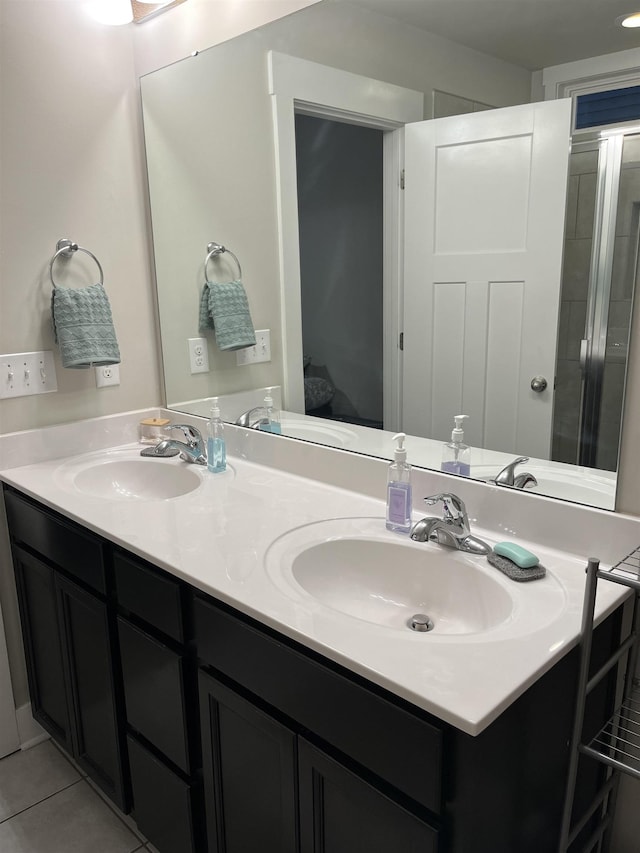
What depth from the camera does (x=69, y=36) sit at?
5.96 ft

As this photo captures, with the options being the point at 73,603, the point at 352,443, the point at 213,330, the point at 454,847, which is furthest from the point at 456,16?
the point at 73,603

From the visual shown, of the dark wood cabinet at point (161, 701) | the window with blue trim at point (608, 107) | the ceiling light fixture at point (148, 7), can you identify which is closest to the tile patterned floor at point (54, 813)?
the dark wood cabinet at point (161, 701)

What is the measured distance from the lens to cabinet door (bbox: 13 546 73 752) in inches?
69.5

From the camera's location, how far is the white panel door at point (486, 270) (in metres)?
1.25

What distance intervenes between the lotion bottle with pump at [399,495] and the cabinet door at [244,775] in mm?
451

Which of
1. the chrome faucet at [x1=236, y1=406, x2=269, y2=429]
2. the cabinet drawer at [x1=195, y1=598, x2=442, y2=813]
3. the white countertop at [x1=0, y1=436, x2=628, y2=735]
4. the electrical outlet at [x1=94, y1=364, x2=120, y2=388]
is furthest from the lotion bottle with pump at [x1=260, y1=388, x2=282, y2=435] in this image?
the cabinet drawer at [x1=195, y1=598, x2=442, y2=813]

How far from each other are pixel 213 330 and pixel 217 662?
1.13 metres

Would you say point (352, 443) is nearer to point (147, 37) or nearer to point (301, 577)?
point (301, 577)

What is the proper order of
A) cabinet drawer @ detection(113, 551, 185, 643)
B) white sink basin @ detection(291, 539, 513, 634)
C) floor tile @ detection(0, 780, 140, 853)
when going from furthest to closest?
floor tile @ detection(0, 780, 140, 853) < cabinet drawer @ detection(113, 551, 185, 643) < white sink basin @ detection(291, 539, 513, 634)

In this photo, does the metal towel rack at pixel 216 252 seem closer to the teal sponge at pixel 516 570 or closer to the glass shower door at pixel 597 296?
the glass shower door at pixel 597 296

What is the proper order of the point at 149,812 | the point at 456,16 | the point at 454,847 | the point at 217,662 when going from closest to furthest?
the point at 454,847 → the point at 217,662 → the point at 456,16 → the point at 149,812

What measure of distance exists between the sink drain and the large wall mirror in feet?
1.16

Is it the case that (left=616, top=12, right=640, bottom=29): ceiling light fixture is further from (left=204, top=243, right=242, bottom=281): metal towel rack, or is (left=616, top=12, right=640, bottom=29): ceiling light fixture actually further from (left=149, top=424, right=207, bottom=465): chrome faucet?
(left=149, top=424, right=207, bottom=465): chrome faucet

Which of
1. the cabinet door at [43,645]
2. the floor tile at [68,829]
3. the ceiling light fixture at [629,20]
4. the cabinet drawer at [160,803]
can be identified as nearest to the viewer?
the ceiling light fixture at [629,20]
